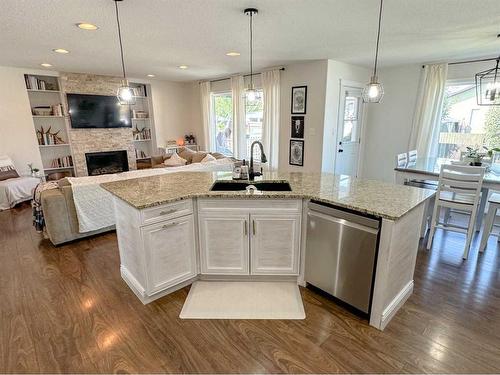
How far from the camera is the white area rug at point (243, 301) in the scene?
2.19 m

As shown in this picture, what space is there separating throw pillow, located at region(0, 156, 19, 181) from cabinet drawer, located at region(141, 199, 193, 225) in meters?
4.73

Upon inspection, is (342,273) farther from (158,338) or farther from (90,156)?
(90,156)

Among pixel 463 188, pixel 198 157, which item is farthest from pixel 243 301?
pixel 198 157

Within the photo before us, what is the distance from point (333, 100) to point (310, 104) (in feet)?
1.33

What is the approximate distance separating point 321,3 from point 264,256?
227 centimetres

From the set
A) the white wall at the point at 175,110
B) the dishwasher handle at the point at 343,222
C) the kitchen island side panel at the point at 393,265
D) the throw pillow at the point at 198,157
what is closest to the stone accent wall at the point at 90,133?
the white wall at the point at 175,110

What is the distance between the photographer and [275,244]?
244cm

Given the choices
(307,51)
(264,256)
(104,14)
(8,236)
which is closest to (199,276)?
(264,256)

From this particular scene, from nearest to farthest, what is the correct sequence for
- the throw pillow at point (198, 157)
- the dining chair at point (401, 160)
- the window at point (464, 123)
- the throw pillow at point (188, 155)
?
the dining chair at point (401, 160) < the window at point (464, 123) < the throw pillow at point (198, 157) < the throw pillow at point (188, 155)

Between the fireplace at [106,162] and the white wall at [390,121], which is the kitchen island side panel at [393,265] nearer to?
A: the white wall at [390,121]

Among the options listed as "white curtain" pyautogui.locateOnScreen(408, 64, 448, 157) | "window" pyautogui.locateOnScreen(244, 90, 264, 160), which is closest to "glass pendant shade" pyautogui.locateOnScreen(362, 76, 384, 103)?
"white curtain" pyautogui.locateOnScreen(408, 64, 448, 157)

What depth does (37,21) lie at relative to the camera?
273cm

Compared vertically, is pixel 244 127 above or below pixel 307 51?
below

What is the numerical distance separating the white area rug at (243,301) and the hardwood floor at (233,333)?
0.08 metres
